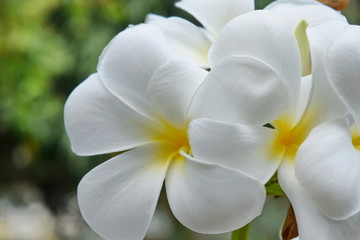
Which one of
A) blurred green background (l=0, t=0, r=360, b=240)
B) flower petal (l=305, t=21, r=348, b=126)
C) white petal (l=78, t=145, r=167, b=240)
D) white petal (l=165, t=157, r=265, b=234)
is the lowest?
blurred green background (l=0, t=0, r=360, b=240)

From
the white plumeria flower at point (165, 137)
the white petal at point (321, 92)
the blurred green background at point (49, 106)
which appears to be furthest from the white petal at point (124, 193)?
the blurred green background at point (49, 106)

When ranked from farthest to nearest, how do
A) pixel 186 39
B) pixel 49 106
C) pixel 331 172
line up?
pixel 49 106, pixel 186 39, pixel 331 172

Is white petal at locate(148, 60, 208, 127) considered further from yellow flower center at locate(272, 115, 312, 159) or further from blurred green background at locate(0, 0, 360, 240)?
blurred green background at locate(0, 0, 360, 240)

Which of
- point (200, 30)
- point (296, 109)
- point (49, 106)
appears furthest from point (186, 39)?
point (49, 106)

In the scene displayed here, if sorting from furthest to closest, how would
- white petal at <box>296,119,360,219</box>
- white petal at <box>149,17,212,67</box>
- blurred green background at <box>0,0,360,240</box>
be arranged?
blurred green background at <box>0,0,360,240</box>, white petal at <box>149,17,212,67</box>, white petal at <box>296,119,360,219</box>

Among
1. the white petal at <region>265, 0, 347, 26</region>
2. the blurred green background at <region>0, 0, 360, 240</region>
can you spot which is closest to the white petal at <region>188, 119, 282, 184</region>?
the white petal at <region>265, 0, 347, 26</region>

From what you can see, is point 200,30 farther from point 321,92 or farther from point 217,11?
point 321,92
